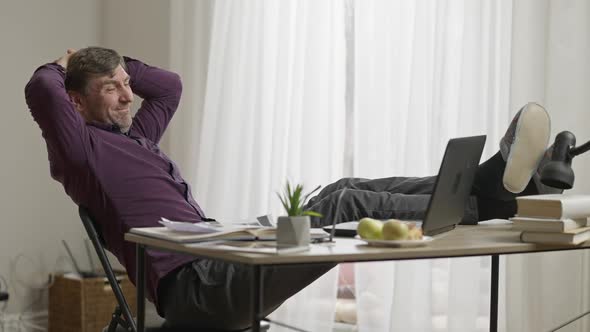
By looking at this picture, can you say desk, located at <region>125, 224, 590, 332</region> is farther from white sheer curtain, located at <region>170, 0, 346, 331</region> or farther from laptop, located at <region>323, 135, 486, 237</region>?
white sheer curtain, located at <region>170, 0, 346, 331</region>

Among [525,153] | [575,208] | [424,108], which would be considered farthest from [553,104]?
[575,208]

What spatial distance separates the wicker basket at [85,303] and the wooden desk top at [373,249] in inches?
91.6

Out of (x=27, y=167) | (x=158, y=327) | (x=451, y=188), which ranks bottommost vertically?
(x=158, y=327)

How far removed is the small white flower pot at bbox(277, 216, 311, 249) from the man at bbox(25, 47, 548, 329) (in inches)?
14.7

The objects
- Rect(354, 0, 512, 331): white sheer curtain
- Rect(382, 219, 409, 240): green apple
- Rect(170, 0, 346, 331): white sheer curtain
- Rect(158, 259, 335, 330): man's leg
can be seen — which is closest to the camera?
Rect(382, 219, 409, 240): green apple

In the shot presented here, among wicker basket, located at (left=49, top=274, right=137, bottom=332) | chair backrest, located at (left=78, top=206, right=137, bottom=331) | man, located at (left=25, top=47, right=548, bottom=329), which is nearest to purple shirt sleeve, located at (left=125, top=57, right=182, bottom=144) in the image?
man, located at (left=25, top=47, right=548, bottom=329)

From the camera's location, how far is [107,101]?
2590mm

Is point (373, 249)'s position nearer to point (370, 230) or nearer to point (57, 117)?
point (370, 230)

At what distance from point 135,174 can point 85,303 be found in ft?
5.84

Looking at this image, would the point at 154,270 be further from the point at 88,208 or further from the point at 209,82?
the point at 209,82

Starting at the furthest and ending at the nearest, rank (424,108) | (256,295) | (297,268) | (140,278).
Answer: (424,108) < (297,268) < (140,278) < (256,295)

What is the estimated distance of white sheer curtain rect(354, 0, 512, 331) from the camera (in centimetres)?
309

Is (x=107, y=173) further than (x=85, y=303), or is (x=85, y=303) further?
(x=85, y=303)

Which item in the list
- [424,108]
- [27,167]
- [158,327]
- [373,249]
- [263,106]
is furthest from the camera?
[27,167]
